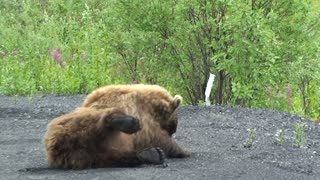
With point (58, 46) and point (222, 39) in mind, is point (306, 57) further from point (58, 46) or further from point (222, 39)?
point (58, 46)

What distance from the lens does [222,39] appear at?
12227 millimetres

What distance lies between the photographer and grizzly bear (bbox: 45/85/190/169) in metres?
7.51

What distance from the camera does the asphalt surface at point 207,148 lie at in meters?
7.32

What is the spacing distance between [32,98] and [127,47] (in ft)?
5.07

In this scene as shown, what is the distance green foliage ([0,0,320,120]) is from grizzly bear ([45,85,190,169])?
13.1ft

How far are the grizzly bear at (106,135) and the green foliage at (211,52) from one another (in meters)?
3.99

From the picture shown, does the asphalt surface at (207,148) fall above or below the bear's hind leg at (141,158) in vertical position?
below

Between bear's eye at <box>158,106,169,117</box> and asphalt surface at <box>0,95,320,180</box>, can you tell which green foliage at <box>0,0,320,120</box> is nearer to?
asphalt surface at <box>0,95,320,180</box>

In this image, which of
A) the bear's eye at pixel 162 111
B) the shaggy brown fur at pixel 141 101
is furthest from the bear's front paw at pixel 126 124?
the bear's eye at pixel 162 111

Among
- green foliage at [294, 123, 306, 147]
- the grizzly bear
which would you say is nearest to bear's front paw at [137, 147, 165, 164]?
the grizzly bear

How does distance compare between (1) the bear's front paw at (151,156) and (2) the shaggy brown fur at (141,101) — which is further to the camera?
(2) the shaggy brown fur at (141,101)

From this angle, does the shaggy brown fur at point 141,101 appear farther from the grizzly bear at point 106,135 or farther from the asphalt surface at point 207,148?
the asphalt surface at point 207,148

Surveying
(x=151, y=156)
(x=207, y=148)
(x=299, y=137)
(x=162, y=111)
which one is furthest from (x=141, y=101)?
(x=299, y=137)

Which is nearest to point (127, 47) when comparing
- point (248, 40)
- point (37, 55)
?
point (248, 40)
